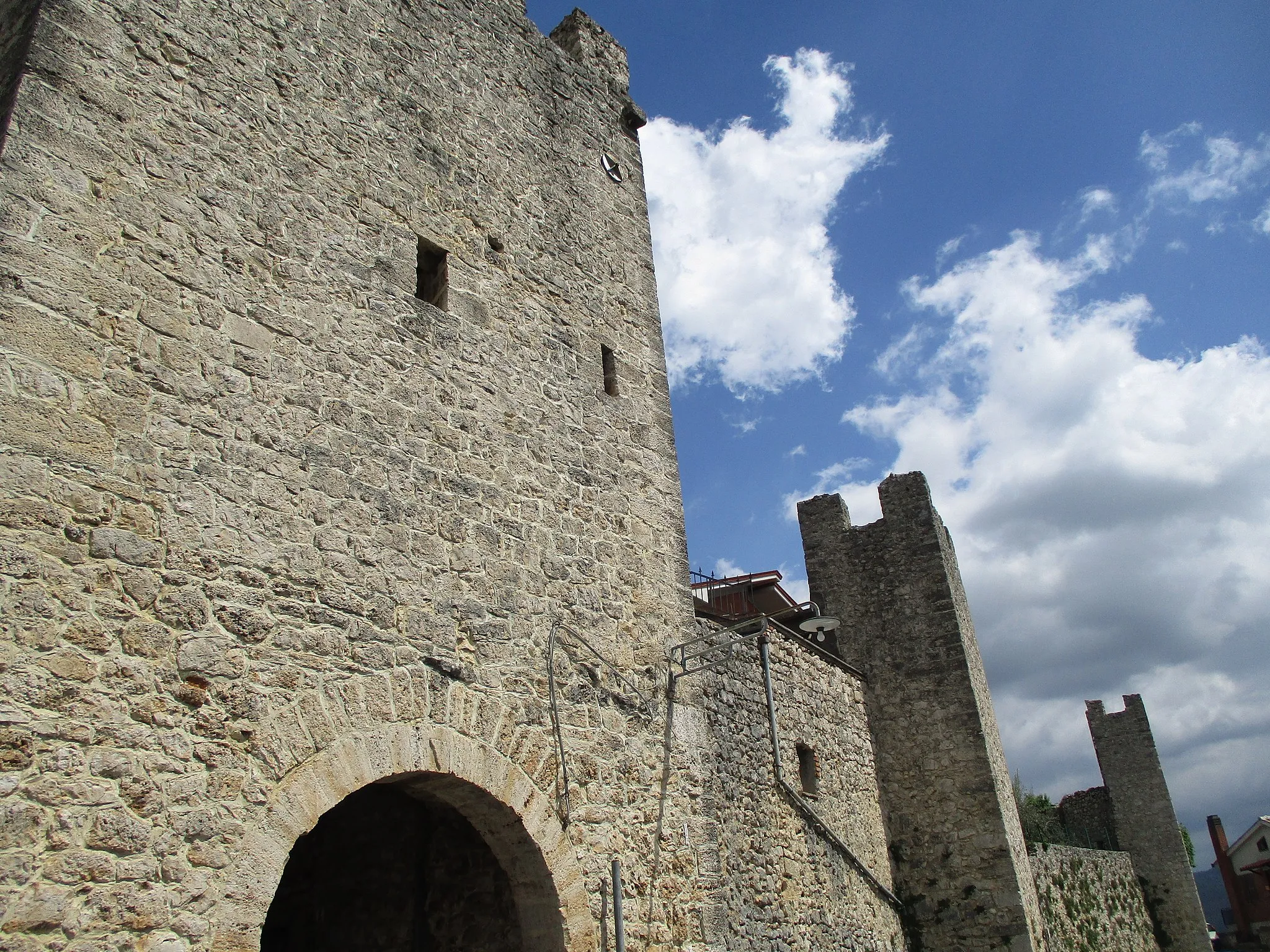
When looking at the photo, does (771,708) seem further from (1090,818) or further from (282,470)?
(1090,818)

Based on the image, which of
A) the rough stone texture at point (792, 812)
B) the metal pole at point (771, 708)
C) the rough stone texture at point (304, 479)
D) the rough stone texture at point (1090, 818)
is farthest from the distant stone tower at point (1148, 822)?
the rough stone texture at point (304, 479)

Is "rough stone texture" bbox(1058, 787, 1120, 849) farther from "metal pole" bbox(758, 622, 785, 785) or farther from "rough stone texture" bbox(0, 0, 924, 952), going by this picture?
"rough stone texture" bbox(0, 0, 924, 952)

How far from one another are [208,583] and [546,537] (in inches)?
91.6

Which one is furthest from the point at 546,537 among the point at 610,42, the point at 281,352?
the point at 610,42

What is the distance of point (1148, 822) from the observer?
21672mm

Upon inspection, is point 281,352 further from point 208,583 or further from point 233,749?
point 233,749

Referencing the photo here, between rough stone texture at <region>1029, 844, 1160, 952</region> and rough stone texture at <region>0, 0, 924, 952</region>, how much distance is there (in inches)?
387

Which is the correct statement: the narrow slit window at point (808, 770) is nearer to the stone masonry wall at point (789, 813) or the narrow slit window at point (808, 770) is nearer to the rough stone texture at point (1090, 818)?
the stone masonry wall at point (789, 813)

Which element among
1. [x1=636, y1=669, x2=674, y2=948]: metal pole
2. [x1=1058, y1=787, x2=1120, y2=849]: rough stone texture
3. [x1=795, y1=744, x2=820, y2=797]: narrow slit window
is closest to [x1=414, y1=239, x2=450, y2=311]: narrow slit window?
[x1=636, y1=669, x2=674, y2=948]: metal pole

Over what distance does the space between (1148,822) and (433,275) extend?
2278 centimetres

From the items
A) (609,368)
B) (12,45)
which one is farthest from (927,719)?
(12,45)

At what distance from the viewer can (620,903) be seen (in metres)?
5.47

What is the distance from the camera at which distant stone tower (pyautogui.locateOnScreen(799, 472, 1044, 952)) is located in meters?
11.3

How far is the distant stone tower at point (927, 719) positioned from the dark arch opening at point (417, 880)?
24.8 feet
